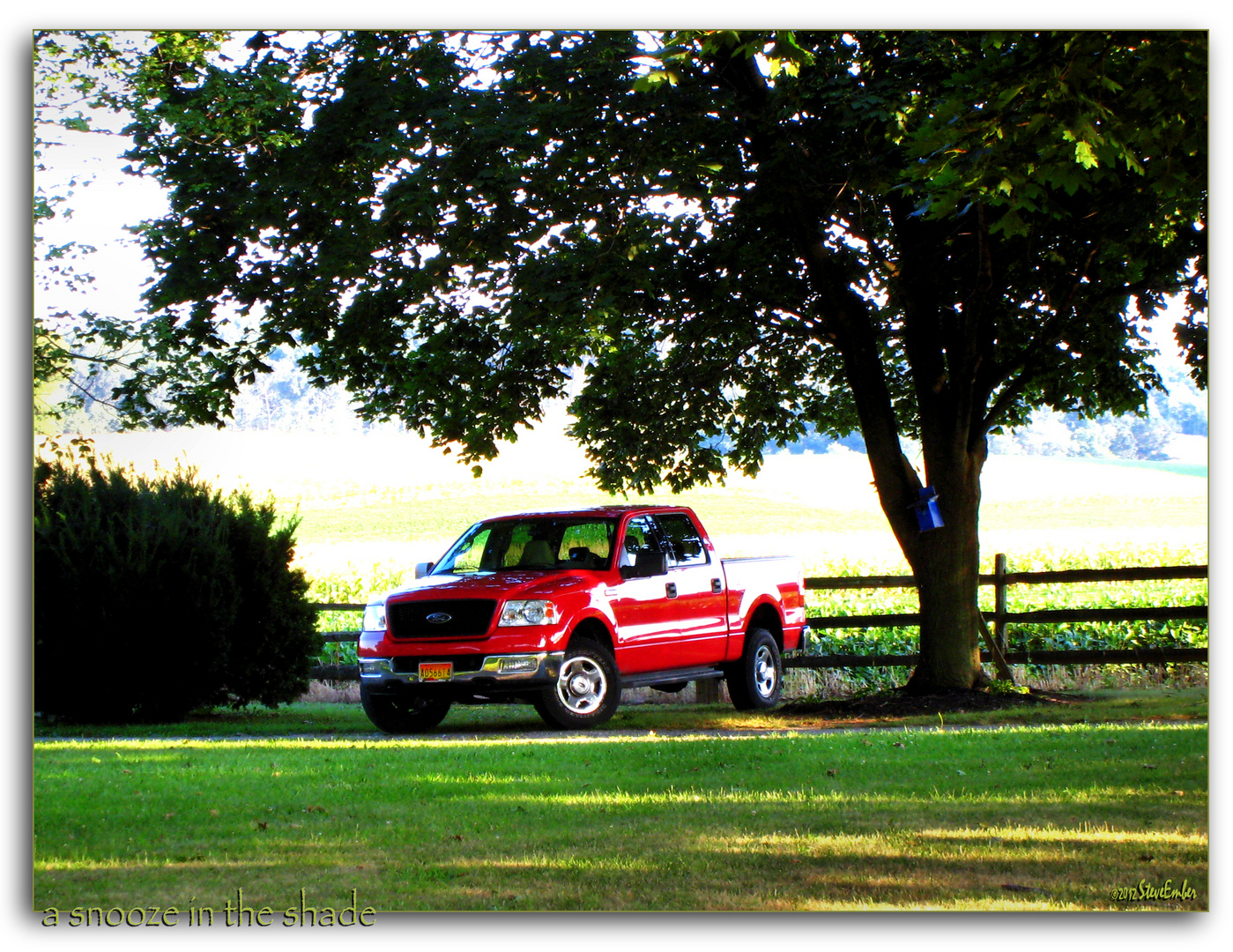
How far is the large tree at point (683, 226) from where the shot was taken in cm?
862

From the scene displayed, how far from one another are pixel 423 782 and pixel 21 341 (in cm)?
375

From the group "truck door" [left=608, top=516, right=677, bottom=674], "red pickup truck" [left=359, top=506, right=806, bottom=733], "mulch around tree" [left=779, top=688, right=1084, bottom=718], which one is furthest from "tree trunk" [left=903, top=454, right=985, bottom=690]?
"truck door" [left=608, top=516, right=677, bottom=674]

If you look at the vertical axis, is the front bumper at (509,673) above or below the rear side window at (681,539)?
below

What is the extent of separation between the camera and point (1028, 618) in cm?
1560

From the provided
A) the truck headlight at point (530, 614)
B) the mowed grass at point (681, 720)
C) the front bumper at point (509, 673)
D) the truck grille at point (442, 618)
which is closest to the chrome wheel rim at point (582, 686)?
the front bumper at point (509, 673)

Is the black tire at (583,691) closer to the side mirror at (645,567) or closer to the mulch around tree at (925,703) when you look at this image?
the side mirror at (645,567)

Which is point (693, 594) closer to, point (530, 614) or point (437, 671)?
point (530, 614)


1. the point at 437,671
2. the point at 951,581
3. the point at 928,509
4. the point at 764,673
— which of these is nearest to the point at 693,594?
the point at 764,673

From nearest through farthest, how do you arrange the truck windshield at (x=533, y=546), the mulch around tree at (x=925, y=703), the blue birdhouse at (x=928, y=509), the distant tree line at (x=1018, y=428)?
the distant tree line at (x=1018, y=428) < the truck windshield at (x=533, y=546) < the mulch around tree at (x=925, y=703) < the blue birdhouse at (x=928, y=509)

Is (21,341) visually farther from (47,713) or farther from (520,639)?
(47,713)

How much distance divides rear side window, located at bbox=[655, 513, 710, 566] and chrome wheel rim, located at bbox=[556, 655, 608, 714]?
168 centimetres

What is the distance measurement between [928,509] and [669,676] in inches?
132

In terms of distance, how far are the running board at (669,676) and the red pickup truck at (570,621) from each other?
1 cm

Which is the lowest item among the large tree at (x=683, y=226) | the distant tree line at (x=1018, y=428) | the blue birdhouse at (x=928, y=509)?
the blue birdhouse at (x=928, y=509)
